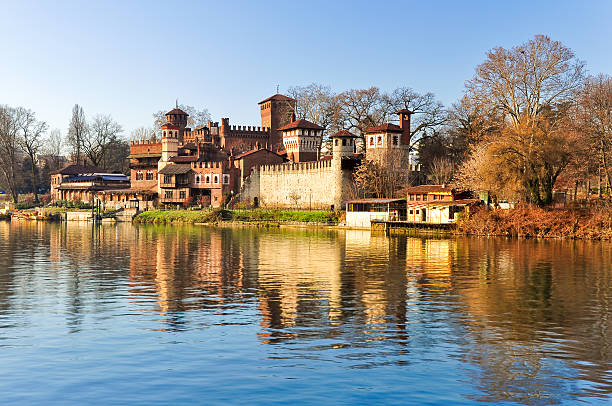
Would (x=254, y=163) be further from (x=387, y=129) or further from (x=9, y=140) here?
(x=9, y=140)

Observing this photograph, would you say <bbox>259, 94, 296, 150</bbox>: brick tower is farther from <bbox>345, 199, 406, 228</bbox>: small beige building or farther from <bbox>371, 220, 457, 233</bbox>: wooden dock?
<bbox>371, 220, 457, 233</bbox>: wooden dock

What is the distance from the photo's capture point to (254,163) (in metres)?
78.2

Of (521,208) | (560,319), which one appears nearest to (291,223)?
(521,208)

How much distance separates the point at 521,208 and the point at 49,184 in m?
82.8

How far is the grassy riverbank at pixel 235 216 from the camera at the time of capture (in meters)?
62.2

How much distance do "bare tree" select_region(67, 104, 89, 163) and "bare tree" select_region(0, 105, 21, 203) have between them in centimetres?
1019

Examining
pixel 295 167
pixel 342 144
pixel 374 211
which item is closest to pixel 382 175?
pixel 342 144

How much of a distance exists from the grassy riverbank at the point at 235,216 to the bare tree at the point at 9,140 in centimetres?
2662

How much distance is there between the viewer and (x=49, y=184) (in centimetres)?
10688

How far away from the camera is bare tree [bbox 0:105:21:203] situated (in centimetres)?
9144

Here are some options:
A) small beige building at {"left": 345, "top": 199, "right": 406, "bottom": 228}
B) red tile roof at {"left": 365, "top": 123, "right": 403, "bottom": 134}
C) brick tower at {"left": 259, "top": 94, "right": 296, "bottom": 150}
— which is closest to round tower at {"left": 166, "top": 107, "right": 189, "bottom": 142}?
brick tower at {"left": 259, "top": 94, "right": 296, "bottom": 150}

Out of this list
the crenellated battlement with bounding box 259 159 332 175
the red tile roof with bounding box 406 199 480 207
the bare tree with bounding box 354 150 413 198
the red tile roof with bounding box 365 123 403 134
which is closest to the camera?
the red tile roof with bounding box 406 199 480 207

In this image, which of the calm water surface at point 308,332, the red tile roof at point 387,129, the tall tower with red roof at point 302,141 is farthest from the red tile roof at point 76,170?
the calm water surface at point 308,332

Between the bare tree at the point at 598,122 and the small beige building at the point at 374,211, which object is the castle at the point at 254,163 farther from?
the bare tree at the point at 598,122
